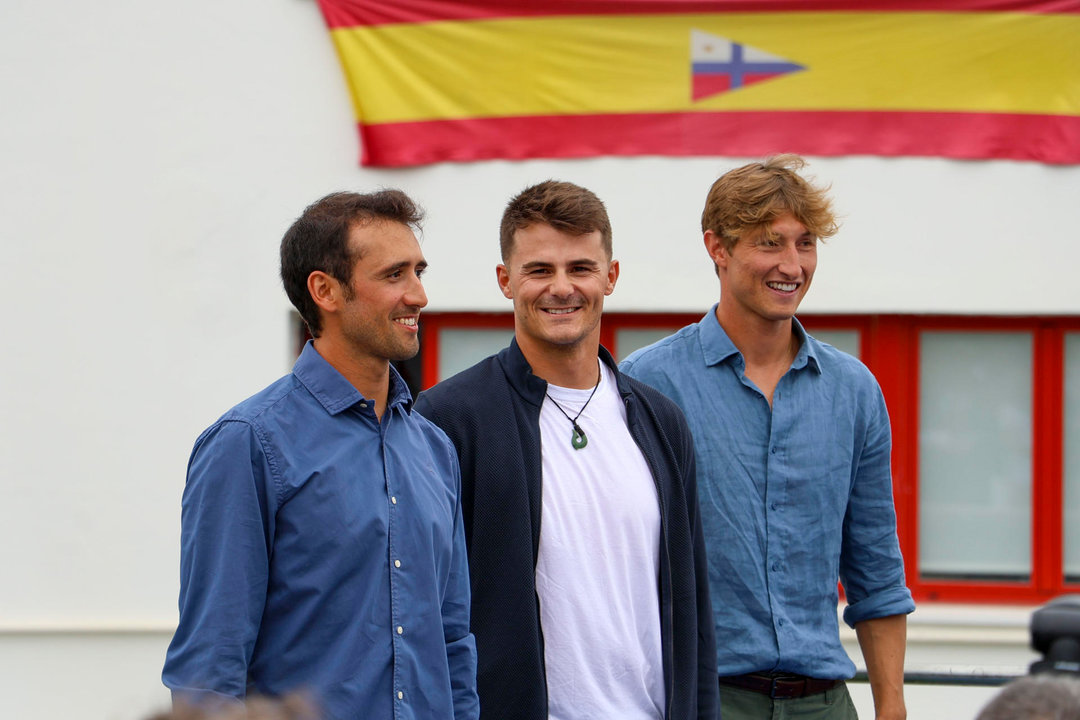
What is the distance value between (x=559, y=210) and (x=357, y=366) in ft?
1.98

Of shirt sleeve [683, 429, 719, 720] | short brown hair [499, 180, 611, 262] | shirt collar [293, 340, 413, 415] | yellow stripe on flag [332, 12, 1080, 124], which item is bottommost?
shirt sleeve [683, 429, 719, 720]

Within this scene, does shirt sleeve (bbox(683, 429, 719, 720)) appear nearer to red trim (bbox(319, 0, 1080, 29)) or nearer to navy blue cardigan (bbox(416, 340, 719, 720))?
navy blue cardigan (bbox(416, 340, 719, 720))

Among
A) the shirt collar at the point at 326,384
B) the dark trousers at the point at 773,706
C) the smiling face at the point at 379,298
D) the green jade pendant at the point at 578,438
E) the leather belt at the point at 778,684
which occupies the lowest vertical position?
the dark trousers at the point at 773,706

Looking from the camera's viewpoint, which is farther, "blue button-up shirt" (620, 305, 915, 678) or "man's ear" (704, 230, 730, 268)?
"man's ear" (704, 230, 730, 268)

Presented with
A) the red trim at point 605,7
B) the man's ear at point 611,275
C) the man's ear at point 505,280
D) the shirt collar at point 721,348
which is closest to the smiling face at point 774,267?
the shirt collar at point 721,348

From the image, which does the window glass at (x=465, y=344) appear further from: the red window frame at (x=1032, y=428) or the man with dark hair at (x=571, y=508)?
the man with dark hair at (x=571, y=508)

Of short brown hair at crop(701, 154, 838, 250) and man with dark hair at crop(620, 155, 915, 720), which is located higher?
short brown hair at crop(701, 154, 838, 250)

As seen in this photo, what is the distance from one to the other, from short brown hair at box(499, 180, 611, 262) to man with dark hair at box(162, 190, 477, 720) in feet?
1.11

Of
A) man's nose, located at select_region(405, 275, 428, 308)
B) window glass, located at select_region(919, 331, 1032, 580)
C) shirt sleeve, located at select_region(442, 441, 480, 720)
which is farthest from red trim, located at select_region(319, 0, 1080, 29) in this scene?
shirt sleeve, located at select_region(442, 441, 480, 720)

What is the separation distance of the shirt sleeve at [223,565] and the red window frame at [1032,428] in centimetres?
358

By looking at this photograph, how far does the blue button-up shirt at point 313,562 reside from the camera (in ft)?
6.28

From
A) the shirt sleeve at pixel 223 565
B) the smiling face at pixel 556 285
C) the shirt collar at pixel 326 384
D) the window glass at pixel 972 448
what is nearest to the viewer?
the shirt sleeve at pixel 223 565

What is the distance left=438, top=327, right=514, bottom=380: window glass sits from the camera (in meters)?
5.52

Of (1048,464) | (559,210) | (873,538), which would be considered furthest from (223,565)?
(1048,464)
